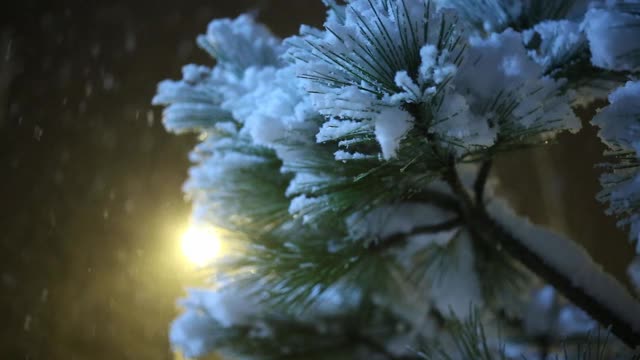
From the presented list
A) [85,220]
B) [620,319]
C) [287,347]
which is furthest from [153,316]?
[620,319]

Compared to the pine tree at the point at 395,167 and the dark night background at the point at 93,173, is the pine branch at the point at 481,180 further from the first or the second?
the dark night background at the point at 93,173

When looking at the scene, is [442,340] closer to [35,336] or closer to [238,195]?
[238,195]

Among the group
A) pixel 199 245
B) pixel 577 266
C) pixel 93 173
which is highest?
pixel 93 173

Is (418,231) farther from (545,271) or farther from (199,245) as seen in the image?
(199,245)

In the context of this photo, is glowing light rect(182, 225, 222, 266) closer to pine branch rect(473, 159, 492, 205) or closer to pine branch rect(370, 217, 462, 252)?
pine branch rect(370, 217, 462, 252)

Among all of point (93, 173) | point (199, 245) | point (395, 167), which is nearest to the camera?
point (395, 167)

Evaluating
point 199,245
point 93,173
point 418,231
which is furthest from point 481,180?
point 93,173

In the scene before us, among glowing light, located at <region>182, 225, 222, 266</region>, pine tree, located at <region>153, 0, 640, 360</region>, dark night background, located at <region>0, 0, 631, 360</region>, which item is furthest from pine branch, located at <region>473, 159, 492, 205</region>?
dark night background, located at <region>0, 0, 631, 360</region>
